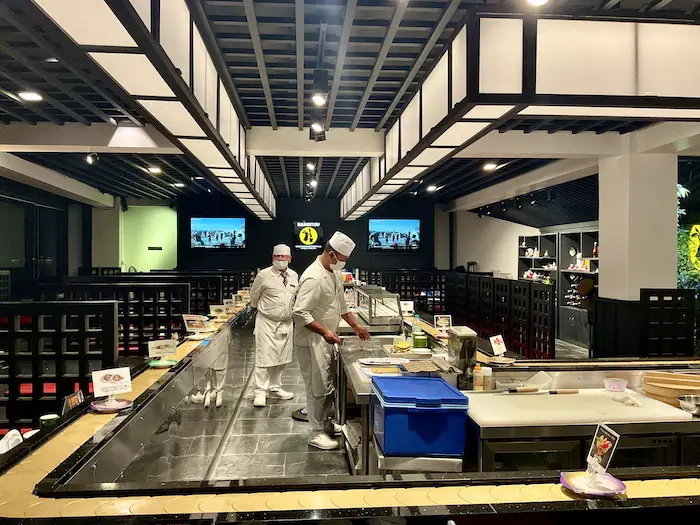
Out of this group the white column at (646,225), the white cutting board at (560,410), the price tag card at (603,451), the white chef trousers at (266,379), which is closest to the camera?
the price tag card at (603,451)

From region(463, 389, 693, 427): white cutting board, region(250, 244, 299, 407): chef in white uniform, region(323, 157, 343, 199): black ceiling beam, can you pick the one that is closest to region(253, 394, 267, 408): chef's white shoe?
region(250, 244, 299, 407): chef in white uniform

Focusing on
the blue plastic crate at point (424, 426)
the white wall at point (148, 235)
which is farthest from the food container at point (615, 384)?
the white wall at point (148, 235)

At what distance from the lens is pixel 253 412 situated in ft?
17.4

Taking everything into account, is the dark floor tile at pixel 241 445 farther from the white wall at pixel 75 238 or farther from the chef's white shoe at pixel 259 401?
the white wall at pixel 75 238

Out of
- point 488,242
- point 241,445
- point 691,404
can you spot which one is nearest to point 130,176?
point 241,445

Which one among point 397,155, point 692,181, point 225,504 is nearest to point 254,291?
point 397,155

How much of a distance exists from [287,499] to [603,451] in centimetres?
99

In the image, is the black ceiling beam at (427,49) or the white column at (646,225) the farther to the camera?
the white column at (646,225)

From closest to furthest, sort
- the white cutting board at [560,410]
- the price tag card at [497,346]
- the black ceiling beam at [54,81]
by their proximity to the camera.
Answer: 1. the white cutting board at [560,410]
2. the price tag card at [497,346]
3. the black ceiling beam at [54,81]

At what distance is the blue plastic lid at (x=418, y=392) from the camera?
203 cm

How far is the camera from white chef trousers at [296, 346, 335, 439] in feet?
13.9

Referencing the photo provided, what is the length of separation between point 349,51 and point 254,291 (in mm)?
2682

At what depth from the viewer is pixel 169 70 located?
2.47 metres

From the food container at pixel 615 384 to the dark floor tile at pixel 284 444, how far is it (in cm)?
232
